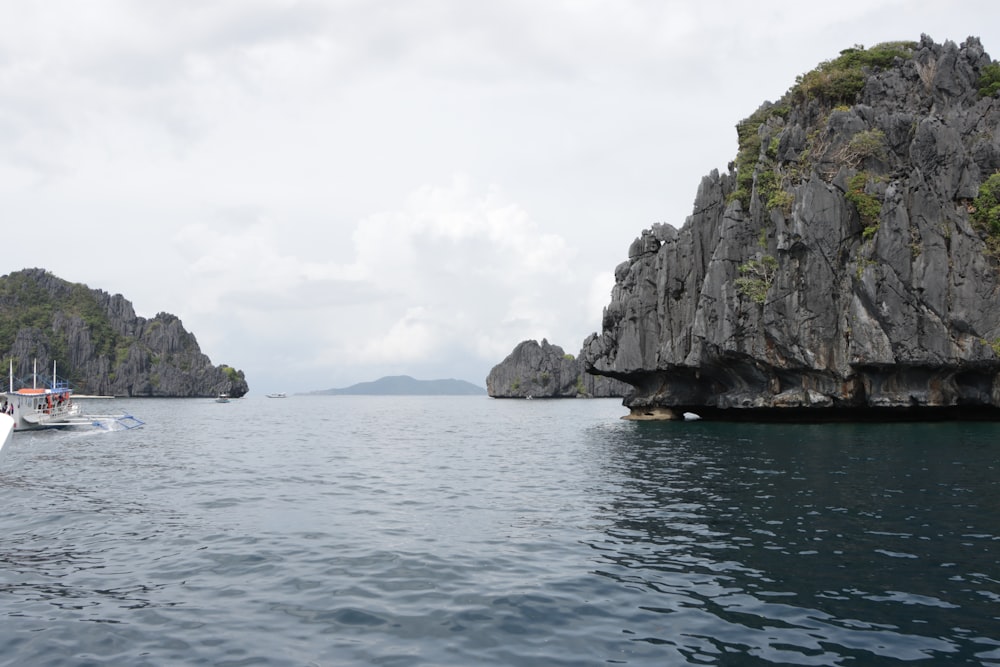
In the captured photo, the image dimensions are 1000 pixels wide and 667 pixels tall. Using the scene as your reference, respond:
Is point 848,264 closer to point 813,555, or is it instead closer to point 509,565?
point 813,555

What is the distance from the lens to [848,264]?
58.9 metres

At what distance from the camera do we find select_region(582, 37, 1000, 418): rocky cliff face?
183 ft

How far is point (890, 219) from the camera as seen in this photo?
187 feet

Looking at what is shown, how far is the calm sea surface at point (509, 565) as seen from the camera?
37.1 feet

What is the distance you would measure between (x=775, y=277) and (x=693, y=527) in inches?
1822

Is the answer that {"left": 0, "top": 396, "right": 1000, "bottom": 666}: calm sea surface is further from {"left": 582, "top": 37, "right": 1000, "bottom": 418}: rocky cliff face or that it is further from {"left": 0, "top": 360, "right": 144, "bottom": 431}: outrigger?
{"left": 0, "top": 360, "right": 144, "bottom": 431}: outrigger

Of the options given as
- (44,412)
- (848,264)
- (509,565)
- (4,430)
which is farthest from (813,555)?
(44,412)

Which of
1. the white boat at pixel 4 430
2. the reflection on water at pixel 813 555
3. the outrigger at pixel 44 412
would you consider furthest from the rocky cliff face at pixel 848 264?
the outrigger at pixel 44 412

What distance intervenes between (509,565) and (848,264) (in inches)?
2109

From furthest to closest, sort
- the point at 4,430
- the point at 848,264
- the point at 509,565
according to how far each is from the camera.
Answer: the point at 848,264, the point at 4,430, the point at 509,565

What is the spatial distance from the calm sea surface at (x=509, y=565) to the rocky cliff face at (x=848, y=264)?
979 inches

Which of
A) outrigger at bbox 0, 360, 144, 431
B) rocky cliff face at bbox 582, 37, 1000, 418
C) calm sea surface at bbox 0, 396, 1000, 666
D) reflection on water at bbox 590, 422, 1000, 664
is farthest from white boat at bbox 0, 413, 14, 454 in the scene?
rocky cliff face at bbox 582, 37, 1000, 418

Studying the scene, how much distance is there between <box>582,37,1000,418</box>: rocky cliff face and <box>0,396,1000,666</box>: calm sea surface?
979 inches

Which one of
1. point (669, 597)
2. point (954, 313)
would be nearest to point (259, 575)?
point (669, 597)
